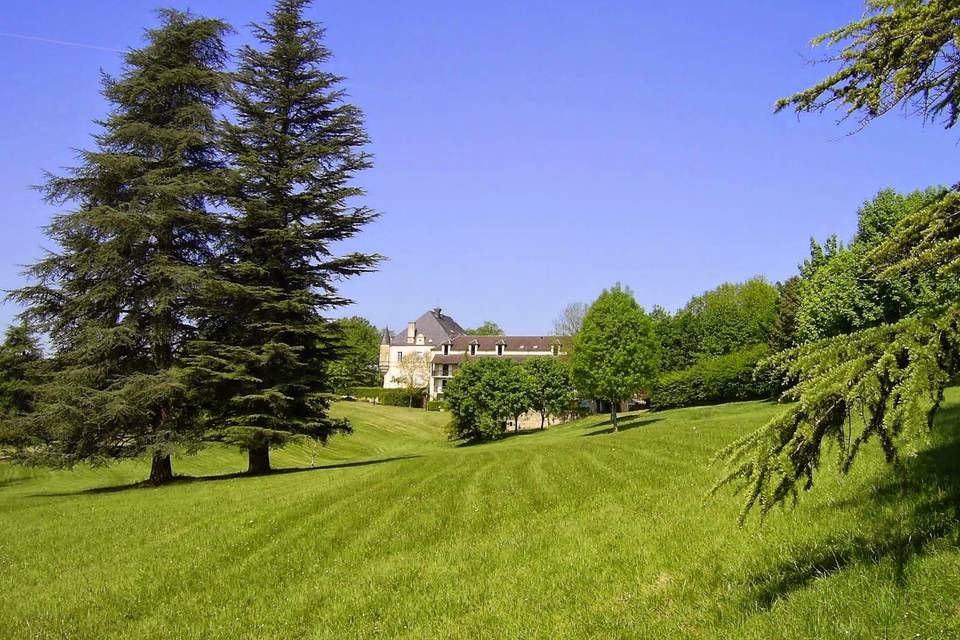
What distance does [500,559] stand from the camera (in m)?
8.13

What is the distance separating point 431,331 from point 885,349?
103 metres

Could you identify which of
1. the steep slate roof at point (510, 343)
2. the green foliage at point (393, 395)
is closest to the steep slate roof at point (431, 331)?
the steep slate roof at point (510, 343)

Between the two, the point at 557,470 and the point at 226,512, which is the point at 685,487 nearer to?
the point at 557,470

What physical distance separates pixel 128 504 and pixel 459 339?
85.1m

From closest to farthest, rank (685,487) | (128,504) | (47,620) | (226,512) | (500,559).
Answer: (47,620) < (500,559) < (685,487) < (226,512) < (128,504)

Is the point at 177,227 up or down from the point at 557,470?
up

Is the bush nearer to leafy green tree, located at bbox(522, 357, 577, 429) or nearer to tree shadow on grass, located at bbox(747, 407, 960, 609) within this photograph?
leafy green tree, located at bbox(522, 357, 577, 429)

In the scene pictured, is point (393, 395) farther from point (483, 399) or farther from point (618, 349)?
point (618, 349)

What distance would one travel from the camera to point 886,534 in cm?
579

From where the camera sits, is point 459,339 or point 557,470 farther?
point 459,339

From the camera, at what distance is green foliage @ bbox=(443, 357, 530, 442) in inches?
2228

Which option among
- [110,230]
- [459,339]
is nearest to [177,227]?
[110,230]

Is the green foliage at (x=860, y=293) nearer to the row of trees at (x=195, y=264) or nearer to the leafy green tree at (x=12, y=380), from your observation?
the row of trees at (x=195, y=264)

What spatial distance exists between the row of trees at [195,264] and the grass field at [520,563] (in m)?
8.22
